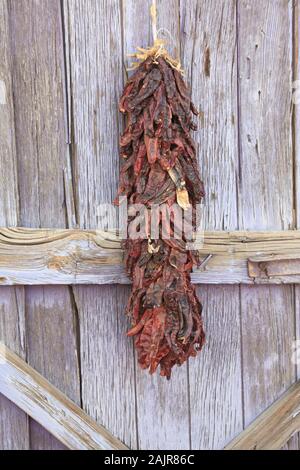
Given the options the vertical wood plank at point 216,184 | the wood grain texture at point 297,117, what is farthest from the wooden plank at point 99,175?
the wood grain texture at point 297,117

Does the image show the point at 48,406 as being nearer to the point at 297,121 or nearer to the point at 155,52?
Result: the point at 155,52

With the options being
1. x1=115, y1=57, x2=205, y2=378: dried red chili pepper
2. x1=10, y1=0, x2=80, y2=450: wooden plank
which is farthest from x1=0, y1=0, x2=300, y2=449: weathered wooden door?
x1=115, y1=57, x2=205, y2=378: dried red chili pepper

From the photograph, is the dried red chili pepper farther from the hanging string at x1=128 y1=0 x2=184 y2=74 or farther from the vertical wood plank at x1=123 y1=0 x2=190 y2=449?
the vertical wood plank at x1=123 y1=0 x2=190 y2=449

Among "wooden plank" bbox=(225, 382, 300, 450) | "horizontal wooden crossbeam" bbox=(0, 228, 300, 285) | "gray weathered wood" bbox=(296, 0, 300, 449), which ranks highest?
"gray weathered wood" bbox=(296, 0, 300, 449)

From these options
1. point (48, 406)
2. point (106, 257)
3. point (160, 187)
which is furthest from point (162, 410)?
point (160, 187)

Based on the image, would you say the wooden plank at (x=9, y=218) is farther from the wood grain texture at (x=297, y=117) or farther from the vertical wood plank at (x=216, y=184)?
the wood grain texture at (x=297, y=117)
